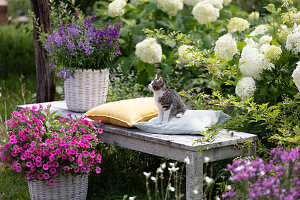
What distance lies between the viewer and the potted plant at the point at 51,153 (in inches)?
125

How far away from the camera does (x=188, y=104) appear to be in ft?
12.8

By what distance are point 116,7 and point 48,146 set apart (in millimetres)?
2498

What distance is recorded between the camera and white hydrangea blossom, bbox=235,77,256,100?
3.19m

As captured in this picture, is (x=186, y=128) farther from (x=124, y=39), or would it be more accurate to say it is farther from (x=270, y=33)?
(x=124, y=39)

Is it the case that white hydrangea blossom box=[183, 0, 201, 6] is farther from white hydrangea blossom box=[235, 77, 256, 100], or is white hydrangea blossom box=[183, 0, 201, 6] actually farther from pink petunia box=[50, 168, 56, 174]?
pink petunia box=[50, 168, 56, 174]

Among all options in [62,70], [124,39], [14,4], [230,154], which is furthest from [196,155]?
[14,4]

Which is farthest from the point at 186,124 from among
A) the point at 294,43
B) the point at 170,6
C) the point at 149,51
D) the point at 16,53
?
the point at 16,53

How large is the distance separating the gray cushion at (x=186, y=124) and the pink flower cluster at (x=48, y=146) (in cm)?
40

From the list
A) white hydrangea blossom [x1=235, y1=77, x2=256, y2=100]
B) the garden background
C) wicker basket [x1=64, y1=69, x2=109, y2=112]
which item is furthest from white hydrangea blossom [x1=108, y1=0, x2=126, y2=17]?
white hydrangea blossom [x1=235, y1=77, x2=256, y2=100]

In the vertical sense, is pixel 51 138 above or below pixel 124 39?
below

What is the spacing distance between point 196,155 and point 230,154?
0.33 metres

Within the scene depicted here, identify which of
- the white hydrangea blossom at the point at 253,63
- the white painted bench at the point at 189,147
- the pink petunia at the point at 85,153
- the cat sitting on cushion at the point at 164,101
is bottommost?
the pink petunia at the point at 85,153

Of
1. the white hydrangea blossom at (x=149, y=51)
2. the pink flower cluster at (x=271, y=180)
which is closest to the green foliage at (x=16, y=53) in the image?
the white hydrangea blossom at (x=149, y=51)

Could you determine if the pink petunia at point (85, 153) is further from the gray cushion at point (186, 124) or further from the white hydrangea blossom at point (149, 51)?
the white hydrangea blossom at point (149, 51)
